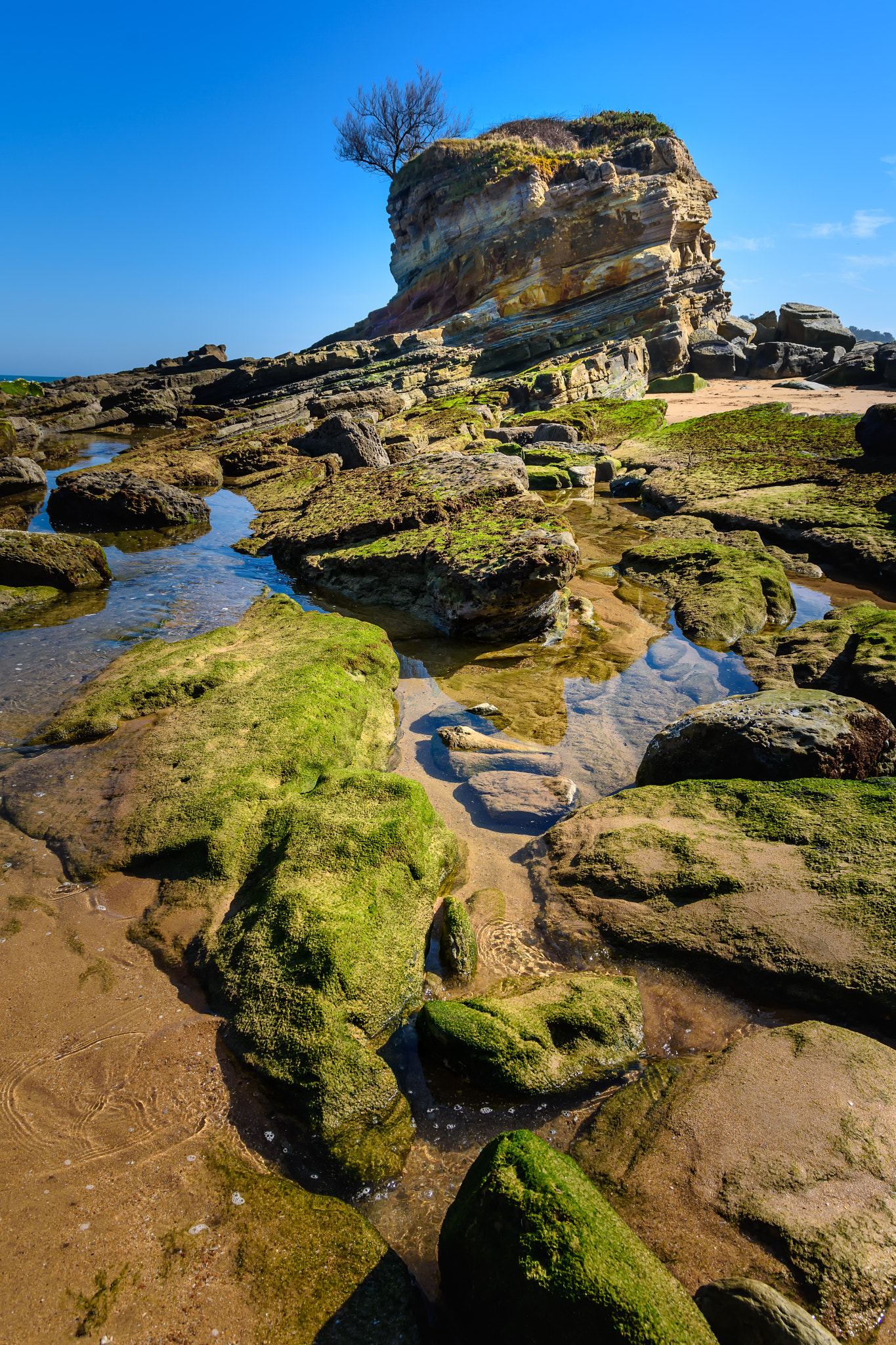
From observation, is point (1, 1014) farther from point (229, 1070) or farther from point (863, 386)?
point (863, 386)

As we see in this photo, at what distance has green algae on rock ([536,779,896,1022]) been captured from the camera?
2914 mm

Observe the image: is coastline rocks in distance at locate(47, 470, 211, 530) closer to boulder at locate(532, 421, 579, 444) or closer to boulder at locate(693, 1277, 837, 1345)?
boulder at locate(532, 421, 579, 444)

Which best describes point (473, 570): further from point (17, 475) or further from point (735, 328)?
point (735, 328)

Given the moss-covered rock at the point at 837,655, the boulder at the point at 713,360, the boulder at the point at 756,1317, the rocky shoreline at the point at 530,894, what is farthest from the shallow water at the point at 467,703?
the boulder at the point at 713,360

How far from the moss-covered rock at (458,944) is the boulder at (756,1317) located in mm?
1517

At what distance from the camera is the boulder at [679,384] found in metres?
23.4

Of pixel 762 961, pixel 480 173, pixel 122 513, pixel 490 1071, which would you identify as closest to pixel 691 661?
pixel 762 961

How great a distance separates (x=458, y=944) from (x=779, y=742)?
94.4 inches

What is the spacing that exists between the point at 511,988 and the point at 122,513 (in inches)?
448

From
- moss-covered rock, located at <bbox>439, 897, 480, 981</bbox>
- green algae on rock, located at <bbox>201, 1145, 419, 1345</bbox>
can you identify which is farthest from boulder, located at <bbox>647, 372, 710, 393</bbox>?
green algae on rock, located at <bbox>201, 1145, 419, 1345</bbox>

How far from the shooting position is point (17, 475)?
13.3 m

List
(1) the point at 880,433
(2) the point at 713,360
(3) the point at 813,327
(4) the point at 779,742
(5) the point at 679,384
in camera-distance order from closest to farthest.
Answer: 1. (4) the point at 779,742
2. (1) the point at 880,433
3. (5) the point at 679,384
4. (2) the point at 713,360
5. (3) the point at 813,327

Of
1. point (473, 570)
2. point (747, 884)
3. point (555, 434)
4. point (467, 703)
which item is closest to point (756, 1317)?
point (747, 884)

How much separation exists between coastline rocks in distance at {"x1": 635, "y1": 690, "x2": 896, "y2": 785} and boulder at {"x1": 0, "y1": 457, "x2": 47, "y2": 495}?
14346 millimetres
